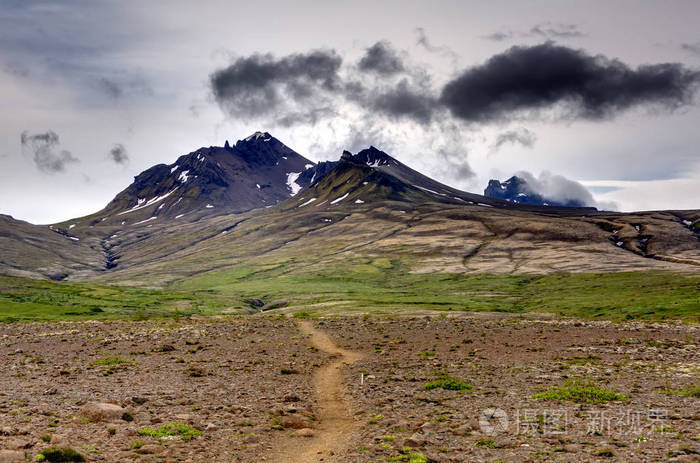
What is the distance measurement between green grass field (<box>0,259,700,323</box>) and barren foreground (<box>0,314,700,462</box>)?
39813 millimetres

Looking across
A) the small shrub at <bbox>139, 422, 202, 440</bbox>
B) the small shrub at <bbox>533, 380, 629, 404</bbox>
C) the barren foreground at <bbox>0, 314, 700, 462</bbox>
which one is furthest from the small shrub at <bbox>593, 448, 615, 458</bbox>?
the small shrub at <bbox>139, 422, 202, 440</bbox>

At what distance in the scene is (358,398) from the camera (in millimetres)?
28703

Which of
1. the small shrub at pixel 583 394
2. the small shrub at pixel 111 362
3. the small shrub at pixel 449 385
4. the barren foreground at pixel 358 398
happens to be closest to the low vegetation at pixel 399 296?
the barren foreground at pixel 358 398

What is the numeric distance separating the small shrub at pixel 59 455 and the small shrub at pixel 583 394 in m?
22.7

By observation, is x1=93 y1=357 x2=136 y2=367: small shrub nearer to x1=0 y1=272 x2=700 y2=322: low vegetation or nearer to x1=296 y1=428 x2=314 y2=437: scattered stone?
x1=296 y1=428 x2=314 y2=437: scattered stone

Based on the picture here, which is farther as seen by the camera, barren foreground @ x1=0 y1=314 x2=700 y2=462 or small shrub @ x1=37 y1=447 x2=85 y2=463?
barren foreground @ x1=0 y1=314 x2=700 y2=462

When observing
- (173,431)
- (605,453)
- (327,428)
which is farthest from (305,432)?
(605,453)

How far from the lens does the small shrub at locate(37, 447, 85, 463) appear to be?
1620 centimetres

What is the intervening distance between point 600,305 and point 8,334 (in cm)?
10504

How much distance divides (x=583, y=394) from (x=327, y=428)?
48.0 feet

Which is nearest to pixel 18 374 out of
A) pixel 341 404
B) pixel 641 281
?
pixel 341 404

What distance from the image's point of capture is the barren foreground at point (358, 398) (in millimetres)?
18750

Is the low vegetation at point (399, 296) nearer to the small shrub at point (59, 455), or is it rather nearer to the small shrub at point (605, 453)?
the small shrub at point (605, 453)

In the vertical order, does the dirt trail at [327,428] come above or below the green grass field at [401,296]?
above
